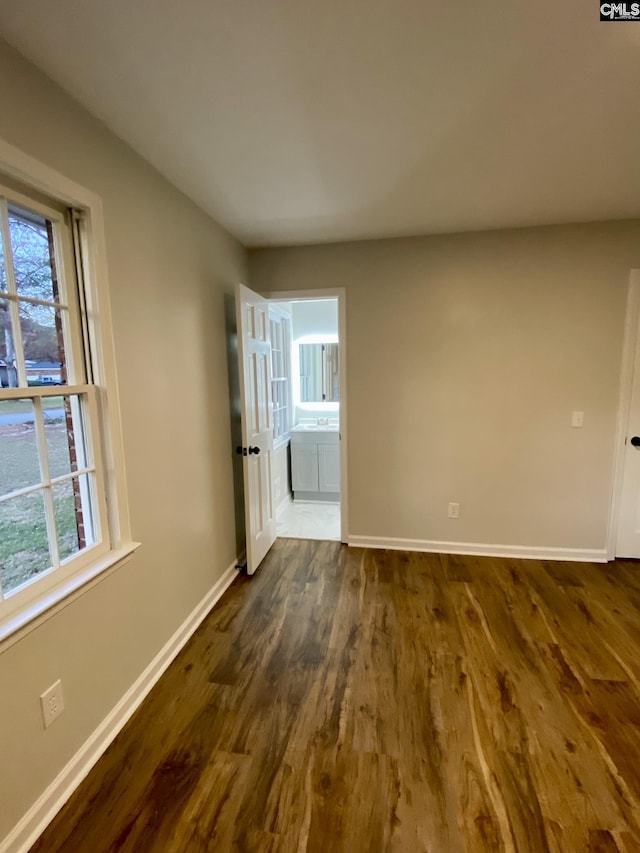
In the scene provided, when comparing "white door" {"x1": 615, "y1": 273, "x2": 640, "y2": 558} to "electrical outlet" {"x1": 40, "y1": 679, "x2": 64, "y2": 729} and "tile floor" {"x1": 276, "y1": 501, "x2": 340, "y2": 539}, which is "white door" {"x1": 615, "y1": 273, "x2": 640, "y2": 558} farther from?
"electrical outlet" {"x1": 40, "y1": 679, "x2": 64, "y2": 729}

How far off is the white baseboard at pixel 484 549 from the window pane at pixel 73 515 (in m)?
2.16

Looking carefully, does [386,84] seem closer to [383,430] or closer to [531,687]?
[383,430]

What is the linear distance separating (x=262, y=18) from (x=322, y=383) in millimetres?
3632

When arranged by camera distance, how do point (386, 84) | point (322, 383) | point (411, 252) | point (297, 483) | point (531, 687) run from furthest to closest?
point (322, 383), point (297, 483), point (411, 252), point (531, 687), point (386, 84)

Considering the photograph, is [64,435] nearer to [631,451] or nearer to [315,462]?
[315,462]

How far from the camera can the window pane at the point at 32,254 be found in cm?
128

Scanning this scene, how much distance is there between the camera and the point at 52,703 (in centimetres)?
132

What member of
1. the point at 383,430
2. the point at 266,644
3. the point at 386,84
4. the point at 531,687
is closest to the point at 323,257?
the point at 383,430

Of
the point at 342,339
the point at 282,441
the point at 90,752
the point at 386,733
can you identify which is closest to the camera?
the point at 90,752

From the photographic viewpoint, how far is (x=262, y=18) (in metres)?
1.10

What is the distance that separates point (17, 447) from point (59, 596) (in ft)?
1.70

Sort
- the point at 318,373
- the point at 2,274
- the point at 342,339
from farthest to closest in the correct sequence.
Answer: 1. the point at 318,373
2. the point at 342,339
3. the point at 2,274

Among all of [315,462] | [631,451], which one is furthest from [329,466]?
[631,451]

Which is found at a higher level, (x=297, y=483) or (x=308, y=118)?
(x=308, y=118)
